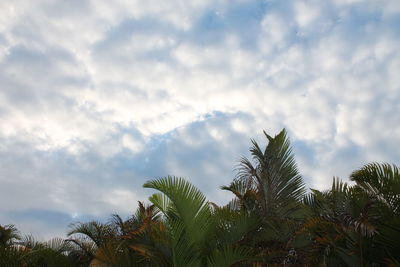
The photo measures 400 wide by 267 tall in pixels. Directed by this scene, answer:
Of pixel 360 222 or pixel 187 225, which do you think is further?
pixel 187 225

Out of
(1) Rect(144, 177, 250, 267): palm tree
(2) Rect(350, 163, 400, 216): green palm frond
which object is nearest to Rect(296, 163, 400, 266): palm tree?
(2) Rect(350, 163, 400, 216): green palm frond

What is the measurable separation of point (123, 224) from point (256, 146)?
373 centimetres

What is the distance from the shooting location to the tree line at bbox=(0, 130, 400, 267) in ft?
17.7

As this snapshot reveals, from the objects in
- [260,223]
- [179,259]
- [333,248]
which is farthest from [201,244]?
[333,248]

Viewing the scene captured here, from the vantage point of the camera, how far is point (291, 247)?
692cm

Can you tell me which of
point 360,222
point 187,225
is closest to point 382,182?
point 360,222

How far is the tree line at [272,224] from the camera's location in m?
5.38

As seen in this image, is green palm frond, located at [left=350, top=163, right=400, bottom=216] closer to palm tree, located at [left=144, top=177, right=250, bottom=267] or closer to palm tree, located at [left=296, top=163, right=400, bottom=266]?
palm tree, located at [left=296, top=163, right=400, bottom=266]

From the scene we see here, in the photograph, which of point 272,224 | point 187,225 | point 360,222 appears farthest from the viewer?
point 272,224

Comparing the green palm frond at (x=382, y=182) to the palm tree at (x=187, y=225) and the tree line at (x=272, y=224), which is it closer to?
the tree line at (x=272, y=224)

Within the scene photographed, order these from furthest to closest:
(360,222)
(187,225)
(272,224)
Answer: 1. (272,224)
2. (187,225)
3. (360,222)

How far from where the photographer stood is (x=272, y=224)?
23.0 feet

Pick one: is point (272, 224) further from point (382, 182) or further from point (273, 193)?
point (382, 182)

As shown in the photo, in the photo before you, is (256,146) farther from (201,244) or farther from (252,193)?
(201,244)
